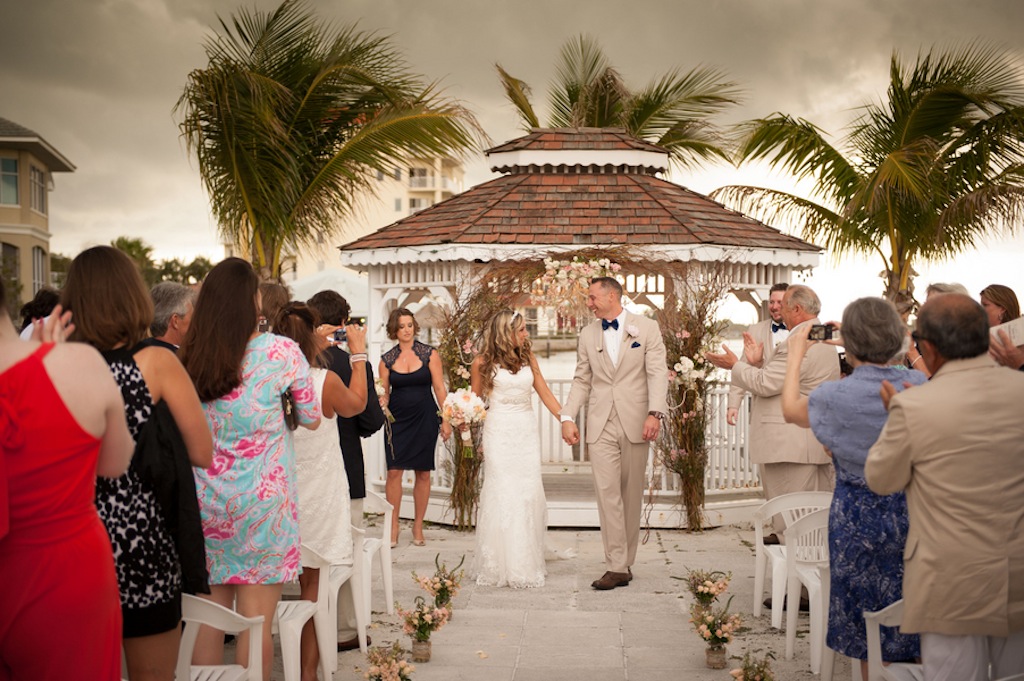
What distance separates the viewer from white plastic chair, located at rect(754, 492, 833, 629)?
654 cm

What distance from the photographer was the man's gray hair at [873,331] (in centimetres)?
432

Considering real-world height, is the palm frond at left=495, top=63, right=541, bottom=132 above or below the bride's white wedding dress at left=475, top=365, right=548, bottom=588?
above

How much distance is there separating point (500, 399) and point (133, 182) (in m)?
14.8

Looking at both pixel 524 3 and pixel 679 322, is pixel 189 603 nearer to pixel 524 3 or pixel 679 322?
pixel 679 322

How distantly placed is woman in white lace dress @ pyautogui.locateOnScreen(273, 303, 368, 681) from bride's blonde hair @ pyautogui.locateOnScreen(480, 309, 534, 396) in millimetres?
2545

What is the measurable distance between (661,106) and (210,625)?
61.4 ft

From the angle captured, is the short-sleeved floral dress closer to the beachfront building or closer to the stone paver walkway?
the stone paver walkway

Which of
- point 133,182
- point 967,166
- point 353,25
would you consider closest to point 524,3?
point 353,25

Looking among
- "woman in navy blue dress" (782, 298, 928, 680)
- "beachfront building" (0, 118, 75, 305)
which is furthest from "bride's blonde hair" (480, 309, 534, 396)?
"beachfront building" (0, 118, 75, 305)

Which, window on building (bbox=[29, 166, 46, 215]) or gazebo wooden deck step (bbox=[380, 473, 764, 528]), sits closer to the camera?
gazebo wooden deck step (bbox=[380, 473, 764, 528])

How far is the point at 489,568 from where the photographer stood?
27.1ft

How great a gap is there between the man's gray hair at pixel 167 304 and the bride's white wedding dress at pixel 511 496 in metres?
3.67

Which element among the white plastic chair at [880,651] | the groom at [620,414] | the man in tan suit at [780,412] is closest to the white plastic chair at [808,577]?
the man in tan suit at [780,412]

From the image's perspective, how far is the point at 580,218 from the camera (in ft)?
38.2
